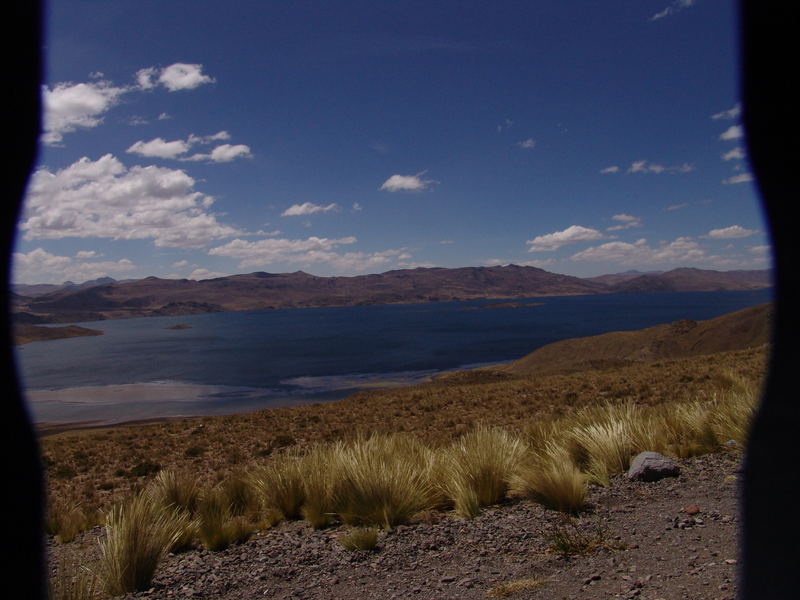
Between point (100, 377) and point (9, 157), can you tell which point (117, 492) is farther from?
point (100, 377)

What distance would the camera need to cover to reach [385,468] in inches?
221

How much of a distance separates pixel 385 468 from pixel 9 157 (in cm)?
496

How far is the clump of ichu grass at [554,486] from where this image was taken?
4922 millimetres

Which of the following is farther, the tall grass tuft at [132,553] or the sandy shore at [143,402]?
the sandy shore at [143,402]

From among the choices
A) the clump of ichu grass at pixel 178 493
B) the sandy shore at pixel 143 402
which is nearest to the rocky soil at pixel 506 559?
the clump of ichu grass at pixel 178 493

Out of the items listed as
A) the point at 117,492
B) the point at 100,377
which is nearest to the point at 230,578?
the point at 117,492

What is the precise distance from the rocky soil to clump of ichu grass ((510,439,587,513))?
0.14 meters

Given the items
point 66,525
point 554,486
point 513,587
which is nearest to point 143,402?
point 66,525

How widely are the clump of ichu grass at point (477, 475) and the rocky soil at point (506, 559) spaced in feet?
0.70

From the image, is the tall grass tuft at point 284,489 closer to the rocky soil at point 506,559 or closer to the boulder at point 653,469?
the rocky soil at point 506,559

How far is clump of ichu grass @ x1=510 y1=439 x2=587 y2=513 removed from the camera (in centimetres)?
492

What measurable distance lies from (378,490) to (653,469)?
3.31 metres

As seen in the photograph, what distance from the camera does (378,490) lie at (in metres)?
5.19

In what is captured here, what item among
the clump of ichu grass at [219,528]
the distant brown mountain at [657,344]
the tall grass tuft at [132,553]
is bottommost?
the distant brown mountain at [657,344]
